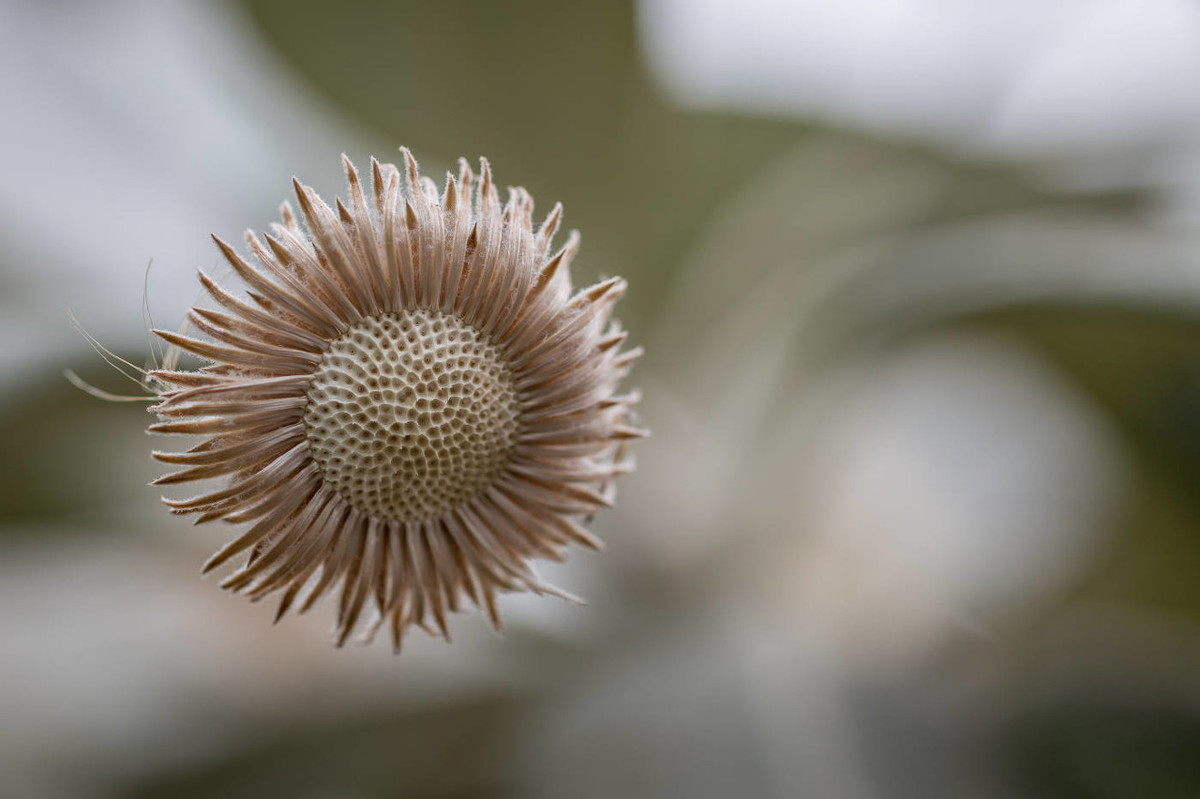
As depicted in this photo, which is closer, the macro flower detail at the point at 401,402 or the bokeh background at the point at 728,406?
the macro flower detail at the point at 401,402

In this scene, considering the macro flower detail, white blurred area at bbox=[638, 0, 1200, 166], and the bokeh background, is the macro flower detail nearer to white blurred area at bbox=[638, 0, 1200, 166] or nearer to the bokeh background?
the bokeh background

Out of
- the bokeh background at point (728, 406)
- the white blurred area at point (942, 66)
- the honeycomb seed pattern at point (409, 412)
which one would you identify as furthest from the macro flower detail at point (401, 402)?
the white blurred area at point (942, 66)

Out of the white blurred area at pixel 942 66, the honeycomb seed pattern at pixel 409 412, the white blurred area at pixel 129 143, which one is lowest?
the honeycomb seed pattern at pixel 409 412

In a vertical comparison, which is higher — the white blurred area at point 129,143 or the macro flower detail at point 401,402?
the white blurred area at point 129,143

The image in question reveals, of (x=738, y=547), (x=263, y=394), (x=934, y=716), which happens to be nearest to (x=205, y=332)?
(x=263, y=394)

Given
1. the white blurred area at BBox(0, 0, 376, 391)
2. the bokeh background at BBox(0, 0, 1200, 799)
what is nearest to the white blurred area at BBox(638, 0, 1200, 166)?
the bokeh background at BBox(0, 0, 1200, 799)

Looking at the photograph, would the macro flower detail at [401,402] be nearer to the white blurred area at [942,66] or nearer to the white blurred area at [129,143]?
the white blurred area at [129,143]

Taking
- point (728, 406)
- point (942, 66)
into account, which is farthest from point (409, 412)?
point (942, 66)
